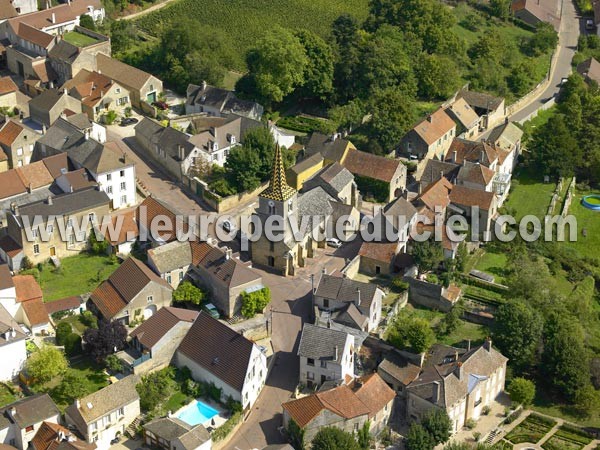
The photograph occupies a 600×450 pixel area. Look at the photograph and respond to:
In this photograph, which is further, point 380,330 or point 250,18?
point 250,18

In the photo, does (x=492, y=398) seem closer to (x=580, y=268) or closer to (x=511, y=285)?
(x=511, y=285)

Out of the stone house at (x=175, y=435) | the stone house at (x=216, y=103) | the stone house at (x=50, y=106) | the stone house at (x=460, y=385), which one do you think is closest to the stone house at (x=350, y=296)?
the stone house at (x=460, y=385)

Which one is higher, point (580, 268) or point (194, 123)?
point (194, 123)

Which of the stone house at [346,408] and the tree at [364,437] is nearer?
the stone house at [346,408]

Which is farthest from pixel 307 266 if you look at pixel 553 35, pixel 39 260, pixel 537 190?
pixel 553 35

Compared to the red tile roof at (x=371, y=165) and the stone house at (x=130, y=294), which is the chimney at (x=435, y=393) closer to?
the stone house at (x=130, y=294)

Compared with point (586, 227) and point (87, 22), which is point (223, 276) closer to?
point (586, 227)
